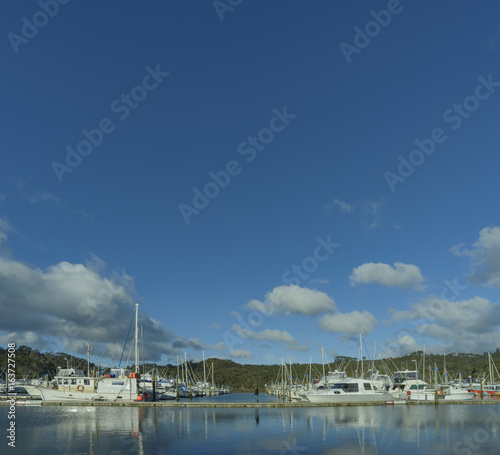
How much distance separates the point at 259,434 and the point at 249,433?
3.82 feet

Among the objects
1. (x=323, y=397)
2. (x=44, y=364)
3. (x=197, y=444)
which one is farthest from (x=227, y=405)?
(x=44, y=364)

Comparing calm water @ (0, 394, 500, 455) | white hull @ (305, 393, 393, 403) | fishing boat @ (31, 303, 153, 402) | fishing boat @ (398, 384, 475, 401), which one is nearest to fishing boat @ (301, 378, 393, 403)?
white hull @ (305, 393, 393, 403)

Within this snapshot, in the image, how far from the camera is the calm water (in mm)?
30719

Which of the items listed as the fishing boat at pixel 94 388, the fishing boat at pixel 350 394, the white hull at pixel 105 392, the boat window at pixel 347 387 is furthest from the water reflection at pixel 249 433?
the fishing boat at pixel 94 388

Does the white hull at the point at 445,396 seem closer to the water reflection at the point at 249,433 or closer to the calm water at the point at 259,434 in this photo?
the calm water at the point at 259,434

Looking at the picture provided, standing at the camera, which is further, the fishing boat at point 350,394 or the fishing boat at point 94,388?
the fishing boat at point 94,388

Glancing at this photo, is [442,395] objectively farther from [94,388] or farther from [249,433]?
[94,388]

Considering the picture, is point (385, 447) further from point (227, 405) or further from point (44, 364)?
point (44, 364)

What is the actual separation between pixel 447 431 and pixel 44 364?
193 metres

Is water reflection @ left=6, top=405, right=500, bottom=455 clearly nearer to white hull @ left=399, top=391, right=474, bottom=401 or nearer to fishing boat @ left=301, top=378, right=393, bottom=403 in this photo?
fishing boat @ left=301, top=378, right=393, bottom=403

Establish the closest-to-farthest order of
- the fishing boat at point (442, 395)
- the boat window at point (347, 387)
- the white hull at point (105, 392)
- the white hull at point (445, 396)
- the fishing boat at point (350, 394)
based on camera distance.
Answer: the fishing boat at point (350, 394) < the boat window at point (347, 387) < the white hull at point (105, 392) < the white hull at point (445, 396) < the fishing boat at point (442, 395)

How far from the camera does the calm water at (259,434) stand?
30.7 metres

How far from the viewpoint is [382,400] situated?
71.7 metres

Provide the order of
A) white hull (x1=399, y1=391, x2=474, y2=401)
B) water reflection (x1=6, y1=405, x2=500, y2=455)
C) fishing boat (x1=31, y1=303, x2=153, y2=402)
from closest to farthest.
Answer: water reflection (x1=6, y1=405, x2=500, y2=455)
fishing boat (x1=31, y1=303, x2=153, y2=402)
white hull (x1=399, y1=391, x2=474, y2=401)
